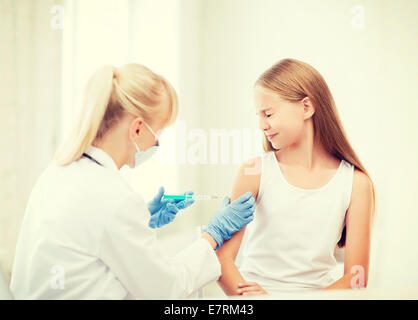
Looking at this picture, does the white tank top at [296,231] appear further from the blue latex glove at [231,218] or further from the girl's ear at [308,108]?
the girl's ear at [308,108]

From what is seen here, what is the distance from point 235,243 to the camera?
1226 mm

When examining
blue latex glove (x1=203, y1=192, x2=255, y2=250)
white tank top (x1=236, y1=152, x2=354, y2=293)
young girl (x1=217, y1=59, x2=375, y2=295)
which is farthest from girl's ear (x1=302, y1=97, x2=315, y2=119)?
blue latex glove (x1=203, y1=192, x2=255, y2=250)

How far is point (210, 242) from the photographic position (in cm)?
118

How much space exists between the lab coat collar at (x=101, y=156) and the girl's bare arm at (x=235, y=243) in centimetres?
44

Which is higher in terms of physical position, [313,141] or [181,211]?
[313,141]

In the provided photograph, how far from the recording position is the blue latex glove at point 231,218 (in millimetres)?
1167

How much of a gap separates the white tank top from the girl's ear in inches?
7.9

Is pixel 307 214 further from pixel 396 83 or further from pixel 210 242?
Answer: pixel 396 83

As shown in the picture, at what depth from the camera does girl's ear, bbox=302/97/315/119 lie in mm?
1190

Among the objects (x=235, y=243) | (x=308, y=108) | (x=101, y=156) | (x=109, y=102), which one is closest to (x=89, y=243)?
(x=101, y=156)

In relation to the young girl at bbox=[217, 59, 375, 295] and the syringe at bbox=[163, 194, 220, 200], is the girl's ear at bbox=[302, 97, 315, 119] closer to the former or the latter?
the young girl at bbox=[217, 59, 375, 295]

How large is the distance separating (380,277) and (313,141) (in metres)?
0.51
